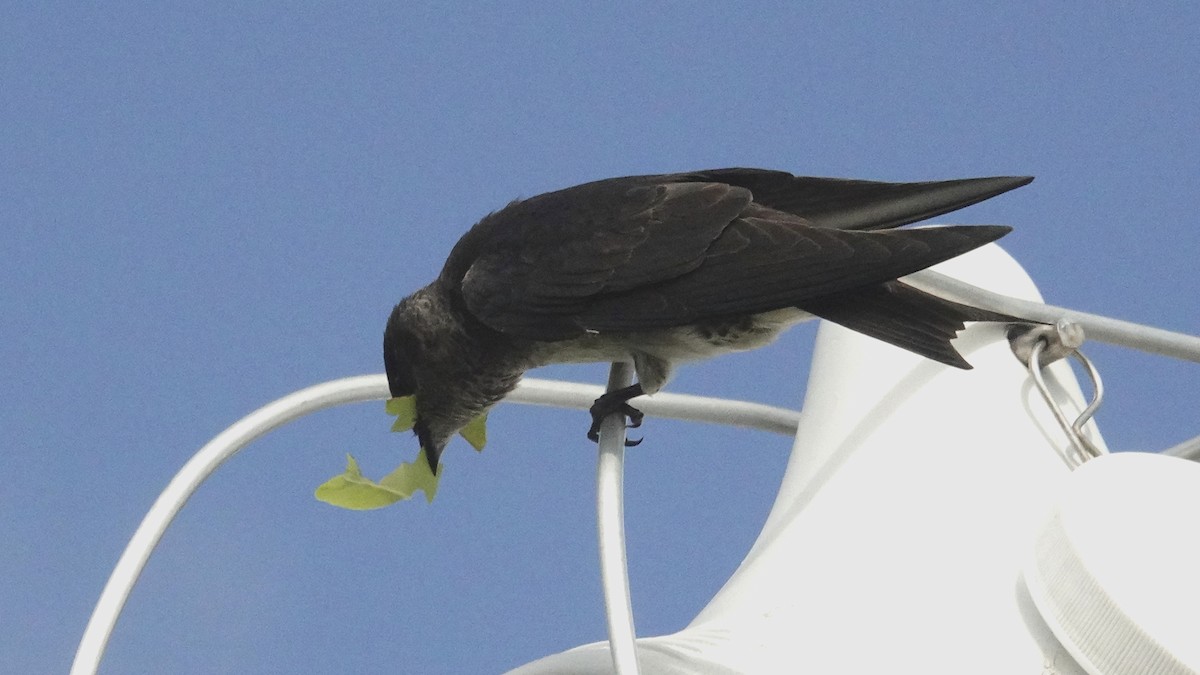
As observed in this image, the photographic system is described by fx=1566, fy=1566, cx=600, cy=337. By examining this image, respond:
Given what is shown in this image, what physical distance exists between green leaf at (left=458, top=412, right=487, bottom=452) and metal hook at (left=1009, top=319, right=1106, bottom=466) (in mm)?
1430

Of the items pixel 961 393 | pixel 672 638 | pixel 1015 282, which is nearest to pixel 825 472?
pixel 961 393

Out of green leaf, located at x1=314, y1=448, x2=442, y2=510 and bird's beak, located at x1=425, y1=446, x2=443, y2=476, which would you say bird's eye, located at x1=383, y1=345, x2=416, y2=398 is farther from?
green leaf, located at x1=314, y1=448, x2=442, y2=510

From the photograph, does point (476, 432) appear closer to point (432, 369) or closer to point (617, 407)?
point (432, 369)

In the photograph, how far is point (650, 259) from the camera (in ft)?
10.4

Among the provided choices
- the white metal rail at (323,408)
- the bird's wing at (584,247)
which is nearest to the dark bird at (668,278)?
the bird's wing at (584,247)

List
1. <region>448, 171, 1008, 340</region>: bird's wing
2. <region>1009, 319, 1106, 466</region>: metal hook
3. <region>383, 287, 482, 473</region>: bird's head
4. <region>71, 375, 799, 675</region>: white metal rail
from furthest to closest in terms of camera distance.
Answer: <region>383, 287, 482, 473</region>: bird's head < <region>448, 171, 1008, 340</region>: bird's wing < <region>1009, 319, 1106, 466</region>: metal hook < <region>71, 375, 799, 675</region>: white metal rail

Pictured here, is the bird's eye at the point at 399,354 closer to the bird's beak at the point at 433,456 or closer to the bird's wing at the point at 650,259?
the bird's beak at the point at 433,456

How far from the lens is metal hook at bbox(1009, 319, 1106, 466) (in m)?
2.48

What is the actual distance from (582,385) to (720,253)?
405 mm

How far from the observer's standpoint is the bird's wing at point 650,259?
2.92 metres

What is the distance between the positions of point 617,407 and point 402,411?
0.71 meters

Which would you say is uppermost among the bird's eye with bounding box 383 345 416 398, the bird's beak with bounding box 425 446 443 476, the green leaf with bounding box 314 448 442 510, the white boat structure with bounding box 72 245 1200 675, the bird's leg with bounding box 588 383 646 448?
the bird's eye with bounding box 383 345 416 398

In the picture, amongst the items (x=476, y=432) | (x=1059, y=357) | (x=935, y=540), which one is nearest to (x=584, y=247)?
(x=476, y=432)

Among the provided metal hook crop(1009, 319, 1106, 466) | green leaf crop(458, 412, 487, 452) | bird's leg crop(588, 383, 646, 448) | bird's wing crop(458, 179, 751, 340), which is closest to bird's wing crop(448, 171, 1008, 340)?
bird's wing crop(458, 179, 751, 340)
